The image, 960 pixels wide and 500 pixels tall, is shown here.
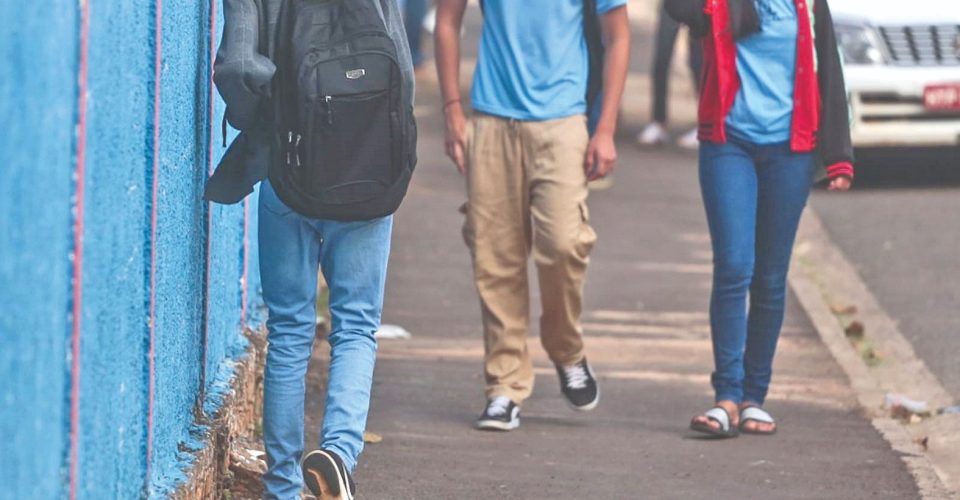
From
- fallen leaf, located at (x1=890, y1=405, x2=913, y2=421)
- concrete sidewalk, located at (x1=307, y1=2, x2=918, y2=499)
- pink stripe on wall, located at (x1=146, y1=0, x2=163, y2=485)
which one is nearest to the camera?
pink stripe on wall, located at (x1=146, y1=0, x2=163, y2=485)

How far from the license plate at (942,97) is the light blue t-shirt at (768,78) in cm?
638

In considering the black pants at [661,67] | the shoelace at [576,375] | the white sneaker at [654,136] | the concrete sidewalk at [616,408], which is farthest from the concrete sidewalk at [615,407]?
→ the white sneaker at [654,136]

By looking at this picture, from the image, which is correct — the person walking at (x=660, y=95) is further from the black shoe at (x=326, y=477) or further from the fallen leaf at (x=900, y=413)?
the black shoe at (x=326, y=477)

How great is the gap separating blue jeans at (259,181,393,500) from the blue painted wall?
8.7 inches

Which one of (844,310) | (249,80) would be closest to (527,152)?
(249,80)

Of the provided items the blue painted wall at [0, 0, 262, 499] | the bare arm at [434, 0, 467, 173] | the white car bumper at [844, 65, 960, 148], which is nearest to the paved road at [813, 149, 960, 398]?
the white car bumper at [844, 65, 960, 148]

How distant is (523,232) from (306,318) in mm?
1742

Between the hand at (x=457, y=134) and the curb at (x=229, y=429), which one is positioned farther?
the hand at (x=457, y=134)

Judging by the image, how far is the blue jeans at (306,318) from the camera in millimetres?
4625

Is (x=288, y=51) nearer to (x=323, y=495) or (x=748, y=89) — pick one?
(x=323, y=495)

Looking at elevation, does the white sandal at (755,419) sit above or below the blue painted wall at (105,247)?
below

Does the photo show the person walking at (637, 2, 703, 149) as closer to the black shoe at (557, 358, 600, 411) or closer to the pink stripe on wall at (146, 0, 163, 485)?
the black shoe at (557, 358, 600, 411)

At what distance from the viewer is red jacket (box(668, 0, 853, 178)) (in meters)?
6.13

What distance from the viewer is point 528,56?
20.1 ft
